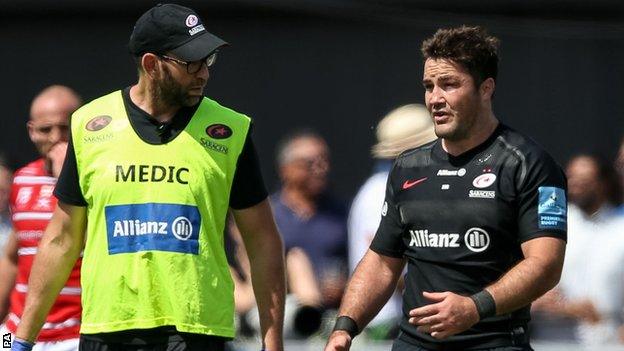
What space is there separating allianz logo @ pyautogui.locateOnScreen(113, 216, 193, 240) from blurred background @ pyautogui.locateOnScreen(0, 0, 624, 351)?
6.18 meters

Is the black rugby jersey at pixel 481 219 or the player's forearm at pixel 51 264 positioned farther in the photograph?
the player's forearm at pixel 51 264

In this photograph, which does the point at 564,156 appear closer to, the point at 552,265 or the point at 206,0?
the point at 206,0

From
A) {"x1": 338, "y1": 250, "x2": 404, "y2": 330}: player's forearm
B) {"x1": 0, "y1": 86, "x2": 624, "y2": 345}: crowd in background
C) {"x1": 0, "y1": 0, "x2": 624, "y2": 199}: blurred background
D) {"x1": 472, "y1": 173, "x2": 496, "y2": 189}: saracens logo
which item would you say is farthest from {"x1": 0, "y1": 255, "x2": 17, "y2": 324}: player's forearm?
{"x1": 0, "y1": 0, "x2": 624, "y2": 199}: blurred background

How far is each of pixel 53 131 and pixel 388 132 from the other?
214cm

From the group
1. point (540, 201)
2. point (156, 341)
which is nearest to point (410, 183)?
point (540, 201)

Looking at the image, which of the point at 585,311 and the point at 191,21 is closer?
the point at 191,21

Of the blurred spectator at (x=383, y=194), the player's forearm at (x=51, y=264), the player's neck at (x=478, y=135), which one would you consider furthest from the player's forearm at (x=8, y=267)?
the player's neck at (x=478, y=135)

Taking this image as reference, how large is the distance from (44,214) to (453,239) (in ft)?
7.86

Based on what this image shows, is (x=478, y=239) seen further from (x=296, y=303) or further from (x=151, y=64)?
(x=296, y=303)

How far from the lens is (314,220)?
30.4 ft

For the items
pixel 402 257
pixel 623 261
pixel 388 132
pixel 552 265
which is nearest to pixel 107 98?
pixel 402 257

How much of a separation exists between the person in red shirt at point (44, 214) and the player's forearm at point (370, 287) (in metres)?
1.64

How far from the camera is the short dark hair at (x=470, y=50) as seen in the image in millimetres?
5969

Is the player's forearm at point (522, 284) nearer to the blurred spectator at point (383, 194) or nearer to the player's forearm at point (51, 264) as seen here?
the player's forearm at point (51, 264)
